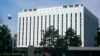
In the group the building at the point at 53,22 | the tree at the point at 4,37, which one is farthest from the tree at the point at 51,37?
the building at the point at 53,22

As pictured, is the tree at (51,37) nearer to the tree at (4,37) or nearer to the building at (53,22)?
the tree at (4,37)

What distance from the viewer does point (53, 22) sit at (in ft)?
397

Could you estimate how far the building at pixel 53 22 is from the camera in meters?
117

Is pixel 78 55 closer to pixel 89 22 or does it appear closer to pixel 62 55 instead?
pixel 62 55

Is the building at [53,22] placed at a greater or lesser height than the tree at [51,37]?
greater

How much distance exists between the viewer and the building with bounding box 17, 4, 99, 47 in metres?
117

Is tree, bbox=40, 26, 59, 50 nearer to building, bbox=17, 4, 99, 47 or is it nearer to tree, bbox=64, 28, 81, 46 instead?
tree, bbox=64, 28, 81, 46

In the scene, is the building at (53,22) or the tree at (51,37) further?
the building at (53,22)

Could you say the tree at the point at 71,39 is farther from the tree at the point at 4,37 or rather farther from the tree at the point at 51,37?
the tree at the point at 4,37

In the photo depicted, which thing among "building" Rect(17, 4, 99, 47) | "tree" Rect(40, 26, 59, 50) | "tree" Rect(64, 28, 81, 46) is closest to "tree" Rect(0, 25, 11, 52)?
"tree" Rect(40, 26, 59, 50)

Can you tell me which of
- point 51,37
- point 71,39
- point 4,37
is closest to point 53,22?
point 51,37

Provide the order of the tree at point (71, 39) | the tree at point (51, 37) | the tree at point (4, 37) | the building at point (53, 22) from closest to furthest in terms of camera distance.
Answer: the tree at point (4, 37) < the tree at point (51, 37) < the tree at point (71, 39) < the building at point (53, 22)

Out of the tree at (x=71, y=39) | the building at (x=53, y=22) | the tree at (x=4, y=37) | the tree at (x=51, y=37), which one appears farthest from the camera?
the building at (x=53, y=22)

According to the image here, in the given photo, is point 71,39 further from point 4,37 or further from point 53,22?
point 53,22
